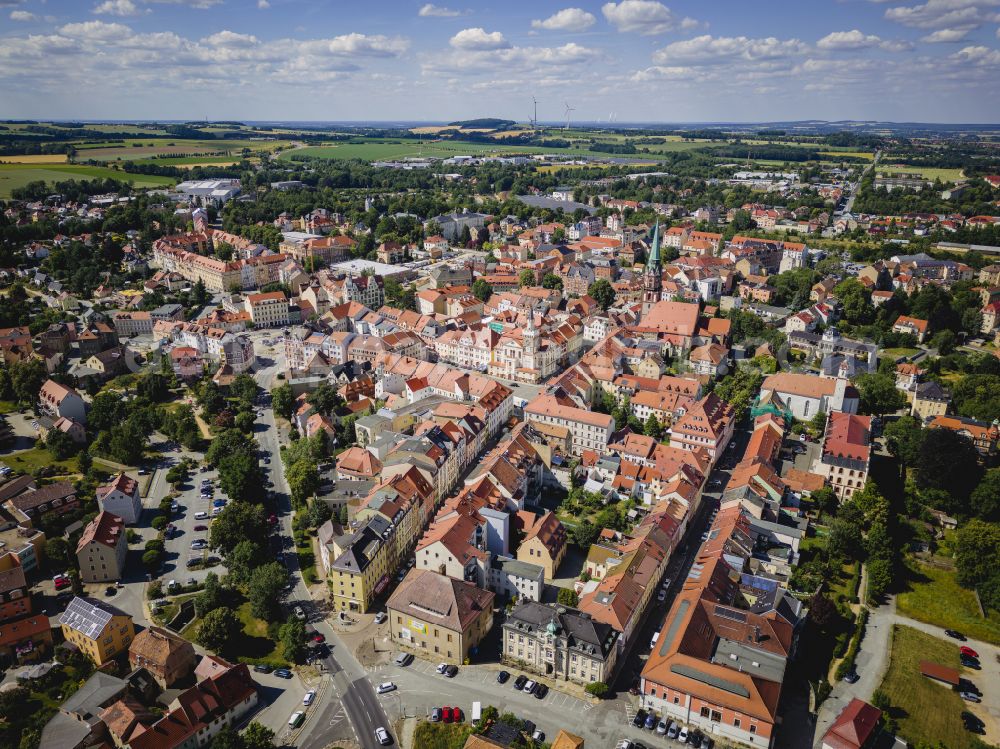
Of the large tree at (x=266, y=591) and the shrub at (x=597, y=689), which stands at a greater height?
the large tree at (x=266, y=591)

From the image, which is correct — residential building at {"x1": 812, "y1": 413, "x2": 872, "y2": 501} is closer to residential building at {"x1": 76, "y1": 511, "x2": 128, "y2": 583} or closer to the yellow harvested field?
residential building at {"x1": 76, "y1": 511, "x2": 128, "y2": 583}

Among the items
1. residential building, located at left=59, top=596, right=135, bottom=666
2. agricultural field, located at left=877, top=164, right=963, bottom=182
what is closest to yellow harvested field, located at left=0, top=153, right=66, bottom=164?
residential building, located at left=59, top=596, right=135, bottom=666

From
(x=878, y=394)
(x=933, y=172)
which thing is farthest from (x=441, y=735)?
(x=933, y=172)

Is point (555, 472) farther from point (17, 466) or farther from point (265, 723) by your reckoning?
point (17, 466)

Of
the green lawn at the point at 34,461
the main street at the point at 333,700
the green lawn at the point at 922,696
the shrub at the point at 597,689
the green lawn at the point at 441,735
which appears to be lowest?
the green lawn at the point at 922,696

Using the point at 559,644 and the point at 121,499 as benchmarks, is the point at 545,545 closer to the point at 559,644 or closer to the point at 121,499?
the point at 559,644

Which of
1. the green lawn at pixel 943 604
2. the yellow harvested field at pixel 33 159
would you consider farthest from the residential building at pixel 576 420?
the yellow harvested field at pixel 33 159

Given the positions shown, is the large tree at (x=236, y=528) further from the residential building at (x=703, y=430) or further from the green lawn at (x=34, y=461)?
the residential building at (x=703, y=430)
